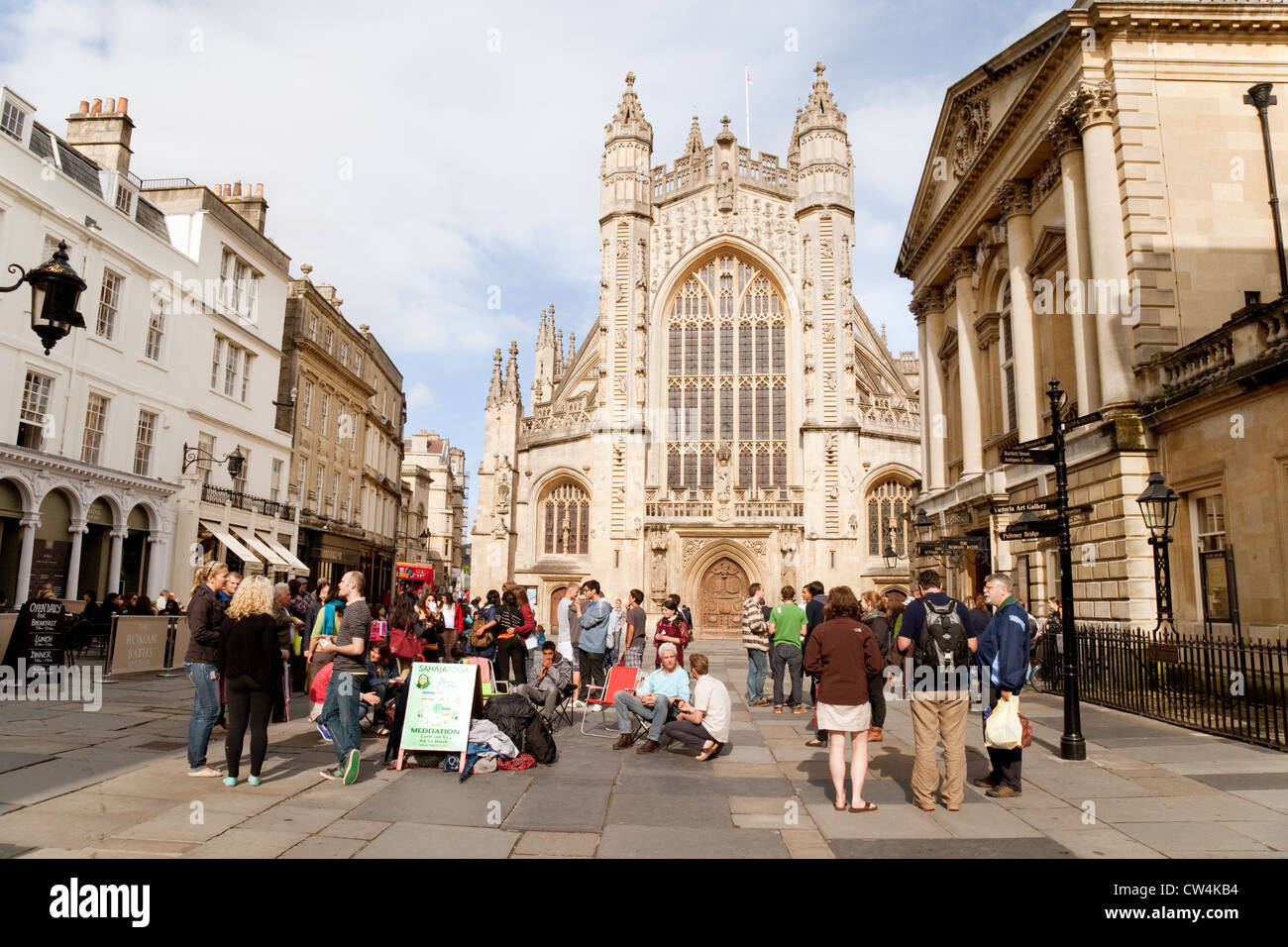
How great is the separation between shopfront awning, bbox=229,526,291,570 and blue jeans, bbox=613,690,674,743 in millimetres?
18615

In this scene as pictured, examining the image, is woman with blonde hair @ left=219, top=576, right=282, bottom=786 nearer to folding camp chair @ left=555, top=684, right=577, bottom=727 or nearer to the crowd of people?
the crowd of people

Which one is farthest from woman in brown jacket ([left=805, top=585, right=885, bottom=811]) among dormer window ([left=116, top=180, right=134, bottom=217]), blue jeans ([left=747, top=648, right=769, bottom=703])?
dormer window ([left=116, top=180, right=134, bottom=217])

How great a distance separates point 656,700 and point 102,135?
22.0 m

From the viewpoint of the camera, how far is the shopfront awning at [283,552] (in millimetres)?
24906

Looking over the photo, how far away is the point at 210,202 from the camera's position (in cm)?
2242

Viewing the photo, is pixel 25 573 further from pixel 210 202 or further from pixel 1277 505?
pixel 1277 505

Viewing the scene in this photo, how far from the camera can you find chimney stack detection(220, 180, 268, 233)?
26141 millimetres

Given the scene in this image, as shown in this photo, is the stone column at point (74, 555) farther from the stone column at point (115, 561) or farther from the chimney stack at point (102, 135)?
the chimney stack at point (102, 135)

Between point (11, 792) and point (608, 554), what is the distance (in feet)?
87.5

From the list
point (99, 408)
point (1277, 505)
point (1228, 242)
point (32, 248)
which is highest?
point (32, 248)

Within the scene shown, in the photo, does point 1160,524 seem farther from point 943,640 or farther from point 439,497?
point 439,497

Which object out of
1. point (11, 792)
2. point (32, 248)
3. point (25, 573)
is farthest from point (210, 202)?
point (11, 792)

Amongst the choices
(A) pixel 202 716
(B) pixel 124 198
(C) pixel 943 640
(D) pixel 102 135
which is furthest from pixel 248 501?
(C) pixel 943 640

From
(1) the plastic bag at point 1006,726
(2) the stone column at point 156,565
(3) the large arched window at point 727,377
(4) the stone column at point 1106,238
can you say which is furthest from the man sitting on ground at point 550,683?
(3) the large arched window at point 727,377
